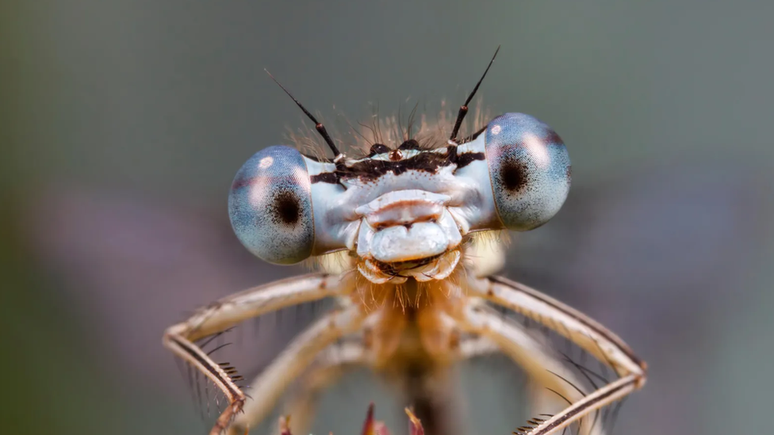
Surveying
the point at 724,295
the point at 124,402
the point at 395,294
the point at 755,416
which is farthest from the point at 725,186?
the point at 124,402

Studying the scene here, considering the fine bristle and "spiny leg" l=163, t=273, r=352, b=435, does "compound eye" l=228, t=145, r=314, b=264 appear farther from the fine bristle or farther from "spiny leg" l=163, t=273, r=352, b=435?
"spiny leg" l=163, t=273, r=352, b=435

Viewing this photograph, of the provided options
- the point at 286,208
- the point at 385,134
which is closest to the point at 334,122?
the point at 385,134

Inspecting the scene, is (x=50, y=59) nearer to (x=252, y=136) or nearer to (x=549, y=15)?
(x=252, y=136)

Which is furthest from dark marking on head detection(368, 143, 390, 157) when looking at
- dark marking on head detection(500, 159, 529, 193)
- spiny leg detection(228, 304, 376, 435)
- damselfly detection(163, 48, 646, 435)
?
spiny leg detection(228, 304, 376, 435)

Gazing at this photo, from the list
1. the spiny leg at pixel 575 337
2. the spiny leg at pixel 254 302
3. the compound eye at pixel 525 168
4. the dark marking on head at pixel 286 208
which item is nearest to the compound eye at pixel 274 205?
the dark marking on head at pixel 286 208

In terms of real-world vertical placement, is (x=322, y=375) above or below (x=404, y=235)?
below

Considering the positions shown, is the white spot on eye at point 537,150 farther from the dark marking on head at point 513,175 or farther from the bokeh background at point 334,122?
the bokeh background at point 334,122

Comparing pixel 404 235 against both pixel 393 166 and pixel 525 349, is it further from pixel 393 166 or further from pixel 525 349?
pixel 525 349
